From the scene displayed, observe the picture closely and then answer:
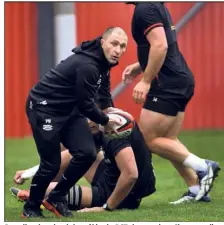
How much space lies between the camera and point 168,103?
6.28 meters

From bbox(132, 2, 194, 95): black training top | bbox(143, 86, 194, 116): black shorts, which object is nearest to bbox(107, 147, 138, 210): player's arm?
bbox(143, 86, 194, 116): black shorts

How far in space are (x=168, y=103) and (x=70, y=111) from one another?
118 centimetres

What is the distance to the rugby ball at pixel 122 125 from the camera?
5555mm

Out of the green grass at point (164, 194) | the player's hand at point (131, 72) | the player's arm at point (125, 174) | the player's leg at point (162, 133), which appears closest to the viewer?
the green grass at point (164, 194)

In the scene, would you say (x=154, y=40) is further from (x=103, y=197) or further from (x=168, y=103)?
(x=103, y=197)

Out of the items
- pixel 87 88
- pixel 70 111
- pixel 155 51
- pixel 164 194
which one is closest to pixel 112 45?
pixel 87 88

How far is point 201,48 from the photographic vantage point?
10.9 m

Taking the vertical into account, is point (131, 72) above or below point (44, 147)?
above

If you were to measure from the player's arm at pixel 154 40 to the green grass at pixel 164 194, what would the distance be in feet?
3.40

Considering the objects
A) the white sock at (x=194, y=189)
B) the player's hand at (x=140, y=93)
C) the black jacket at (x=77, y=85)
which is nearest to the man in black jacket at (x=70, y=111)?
the black jacket at (x=77, y=85)

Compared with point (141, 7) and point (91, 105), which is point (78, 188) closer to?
point (91, 105)

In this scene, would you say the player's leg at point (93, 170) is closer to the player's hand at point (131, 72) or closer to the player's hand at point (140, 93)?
the player's hand at point (140, 93)

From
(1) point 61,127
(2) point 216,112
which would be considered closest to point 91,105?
(1) point 61,127

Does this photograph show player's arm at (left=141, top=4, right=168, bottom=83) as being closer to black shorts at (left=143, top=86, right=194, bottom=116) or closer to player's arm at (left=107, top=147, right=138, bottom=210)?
black shorts at (left=143, top=86, right=194, bottom=116)
